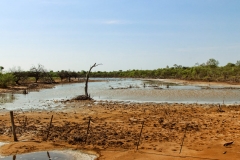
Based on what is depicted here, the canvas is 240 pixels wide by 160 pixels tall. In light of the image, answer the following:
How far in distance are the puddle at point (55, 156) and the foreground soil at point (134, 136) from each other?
37cm

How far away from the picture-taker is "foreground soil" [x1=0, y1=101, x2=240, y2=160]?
9.67m

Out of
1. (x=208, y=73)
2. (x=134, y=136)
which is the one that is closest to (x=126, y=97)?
(x=134, y=136)

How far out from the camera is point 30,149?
9.94 metres

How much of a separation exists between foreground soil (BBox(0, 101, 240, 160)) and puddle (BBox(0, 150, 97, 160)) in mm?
369

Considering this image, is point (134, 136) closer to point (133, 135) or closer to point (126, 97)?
point (133, 135)

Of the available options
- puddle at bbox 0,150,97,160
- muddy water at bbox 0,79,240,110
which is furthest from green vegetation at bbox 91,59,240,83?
puddle at bbox 0,150,97,160

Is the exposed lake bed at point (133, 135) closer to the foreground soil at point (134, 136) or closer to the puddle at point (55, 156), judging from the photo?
the foreground soil at point (134, 136)

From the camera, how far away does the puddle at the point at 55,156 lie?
9141 mm

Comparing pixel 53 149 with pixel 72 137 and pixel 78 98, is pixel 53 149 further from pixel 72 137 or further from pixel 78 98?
pixel 78 98

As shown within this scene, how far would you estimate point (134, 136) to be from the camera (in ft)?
38.4

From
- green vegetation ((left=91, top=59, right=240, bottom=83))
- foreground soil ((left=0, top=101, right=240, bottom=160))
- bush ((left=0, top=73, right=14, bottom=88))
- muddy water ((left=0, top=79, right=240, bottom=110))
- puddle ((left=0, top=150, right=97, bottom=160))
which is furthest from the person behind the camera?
green vegetation ((left=91, top=59, right=240, bottom=83))

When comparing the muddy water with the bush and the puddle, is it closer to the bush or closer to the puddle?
the bush

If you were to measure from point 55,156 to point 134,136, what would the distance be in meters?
3.81

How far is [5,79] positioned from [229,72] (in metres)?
53.5
